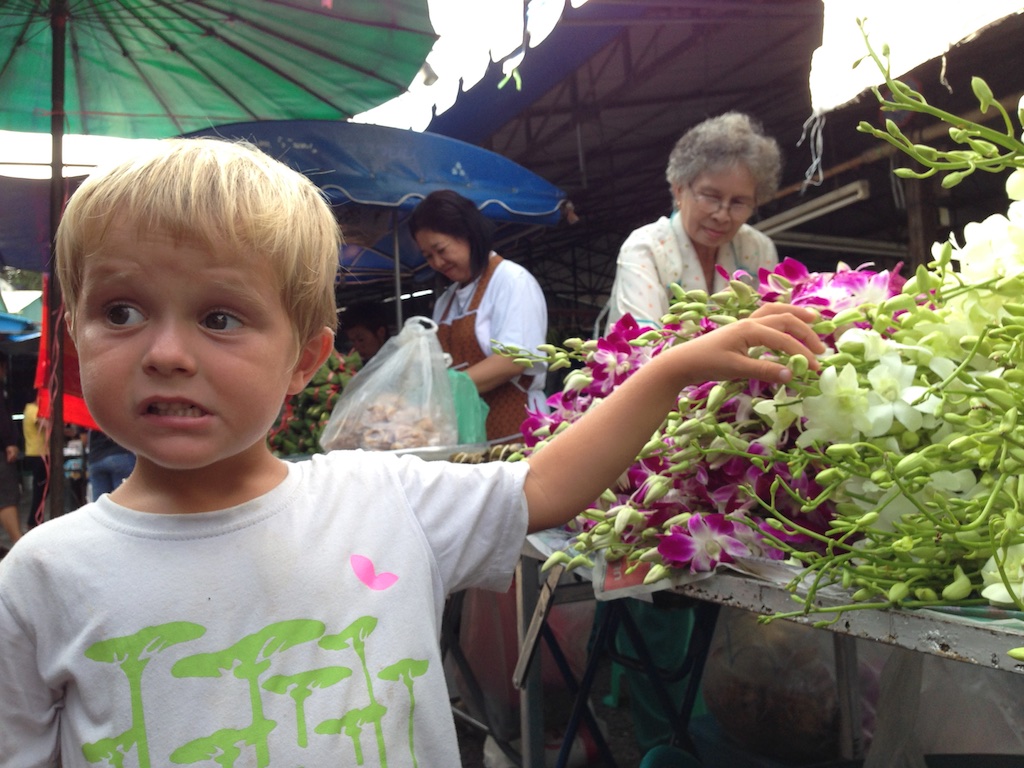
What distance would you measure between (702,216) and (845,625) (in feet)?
5.64

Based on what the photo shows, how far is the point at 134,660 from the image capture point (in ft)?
2.97

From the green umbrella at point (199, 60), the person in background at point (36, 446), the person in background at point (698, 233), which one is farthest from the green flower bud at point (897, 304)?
the green umbrella at point (199, 60)

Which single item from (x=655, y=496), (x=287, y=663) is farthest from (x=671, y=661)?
(x=287, y=663)

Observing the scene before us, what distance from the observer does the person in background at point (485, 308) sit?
2.98 meters

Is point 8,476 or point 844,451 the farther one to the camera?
point 8,476

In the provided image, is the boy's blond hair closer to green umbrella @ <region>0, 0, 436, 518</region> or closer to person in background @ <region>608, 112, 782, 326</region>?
Answer: person in background @ <region>608, 112, 782, 326</region>

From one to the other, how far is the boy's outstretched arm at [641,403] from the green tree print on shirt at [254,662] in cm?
33

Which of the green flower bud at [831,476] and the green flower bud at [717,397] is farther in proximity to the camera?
the green flower bud at [717,397]

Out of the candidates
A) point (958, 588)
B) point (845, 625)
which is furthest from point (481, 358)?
point (958, 588)

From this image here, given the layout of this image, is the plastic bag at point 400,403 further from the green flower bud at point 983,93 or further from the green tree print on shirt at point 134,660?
the green flower bud at point 983,93

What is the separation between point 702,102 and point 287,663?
19.7 feet

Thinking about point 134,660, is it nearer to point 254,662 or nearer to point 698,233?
point 254,662

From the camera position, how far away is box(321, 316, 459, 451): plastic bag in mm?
2596

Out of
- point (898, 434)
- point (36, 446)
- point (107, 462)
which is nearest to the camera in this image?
point (898, 434)
